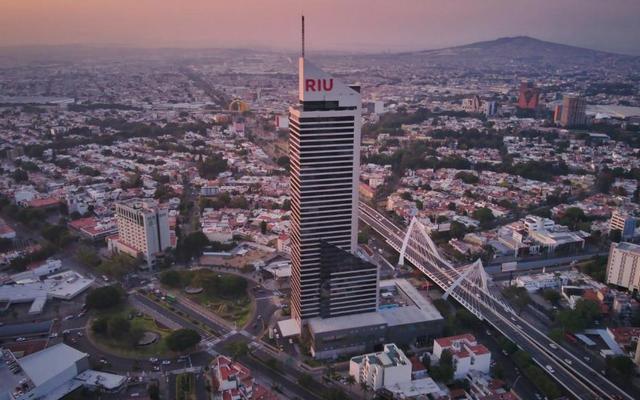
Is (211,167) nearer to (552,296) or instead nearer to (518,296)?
(518,296)

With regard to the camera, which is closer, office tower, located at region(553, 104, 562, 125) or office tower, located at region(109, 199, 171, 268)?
office tower, located at region(109, 199, 171, 268)

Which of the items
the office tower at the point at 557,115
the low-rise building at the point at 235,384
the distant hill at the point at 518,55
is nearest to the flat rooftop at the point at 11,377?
the low-rise building at the point at 235,384

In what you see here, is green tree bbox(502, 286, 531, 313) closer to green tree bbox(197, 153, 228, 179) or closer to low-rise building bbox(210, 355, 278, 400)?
low-rise building bbox(210, 355, 278, 400)

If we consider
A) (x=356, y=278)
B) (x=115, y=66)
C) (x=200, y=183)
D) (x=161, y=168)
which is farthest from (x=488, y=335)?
(x=115, y=66)

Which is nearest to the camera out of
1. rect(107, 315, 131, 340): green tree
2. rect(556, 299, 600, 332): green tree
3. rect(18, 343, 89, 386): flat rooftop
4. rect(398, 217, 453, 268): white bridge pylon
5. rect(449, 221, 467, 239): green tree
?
rect(18, 343, 89, 386): flat rooftop

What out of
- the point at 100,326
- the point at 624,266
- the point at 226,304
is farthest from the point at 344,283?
the point at 624,266

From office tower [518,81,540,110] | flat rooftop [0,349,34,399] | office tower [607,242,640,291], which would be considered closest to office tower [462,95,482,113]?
office tower [518,81,540,110]
